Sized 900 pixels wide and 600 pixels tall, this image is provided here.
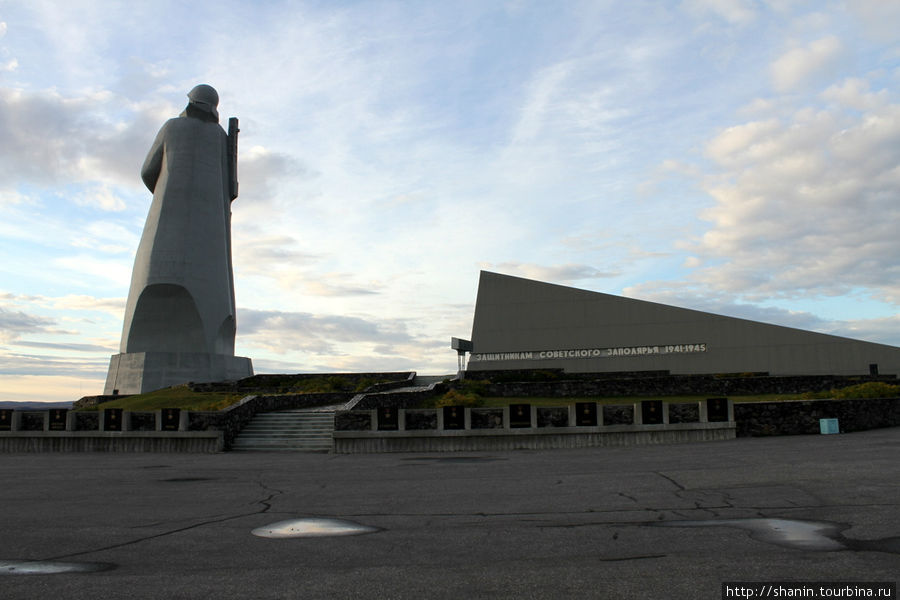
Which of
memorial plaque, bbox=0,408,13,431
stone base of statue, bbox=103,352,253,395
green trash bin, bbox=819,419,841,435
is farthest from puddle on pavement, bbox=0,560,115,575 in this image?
stone base of statue, bbox=103,352,253,395

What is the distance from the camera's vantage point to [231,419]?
24.0 metres

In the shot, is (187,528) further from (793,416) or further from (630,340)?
(630,340)

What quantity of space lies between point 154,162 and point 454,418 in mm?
42933

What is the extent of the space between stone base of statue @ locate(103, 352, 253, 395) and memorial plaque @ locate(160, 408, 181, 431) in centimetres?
2342

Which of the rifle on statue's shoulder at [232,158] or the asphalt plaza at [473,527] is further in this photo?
the rifle on statue's shoulder at [232,158]

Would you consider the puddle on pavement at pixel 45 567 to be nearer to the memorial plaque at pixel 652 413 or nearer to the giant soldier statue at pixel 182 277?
the memorial plaque at pixel 652 413

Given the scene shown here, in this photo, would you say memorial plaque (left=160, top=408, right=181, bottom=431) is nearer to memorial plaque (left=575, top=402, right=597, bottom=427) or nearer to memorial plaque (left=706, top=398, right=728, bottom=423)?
memorial plaque (left=575, top=402, right=597, bottom=427)

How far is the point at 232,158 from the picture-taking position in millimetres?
56969

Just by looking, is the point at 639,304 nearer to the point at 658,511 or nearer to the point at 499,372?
the point at 499,372

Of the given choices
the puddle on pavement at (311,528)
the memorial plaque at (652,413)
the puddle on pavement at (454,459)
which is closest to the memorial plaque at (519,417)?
the puddle on pavement at (454,459)

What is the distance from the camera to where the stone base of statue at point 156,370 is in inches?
1833

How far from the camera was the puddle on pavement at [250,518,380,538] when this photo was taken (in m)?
8.23

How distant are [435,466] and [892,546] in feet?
35.3

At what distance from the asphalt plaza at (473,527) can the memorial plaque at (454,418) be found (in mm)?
5196
